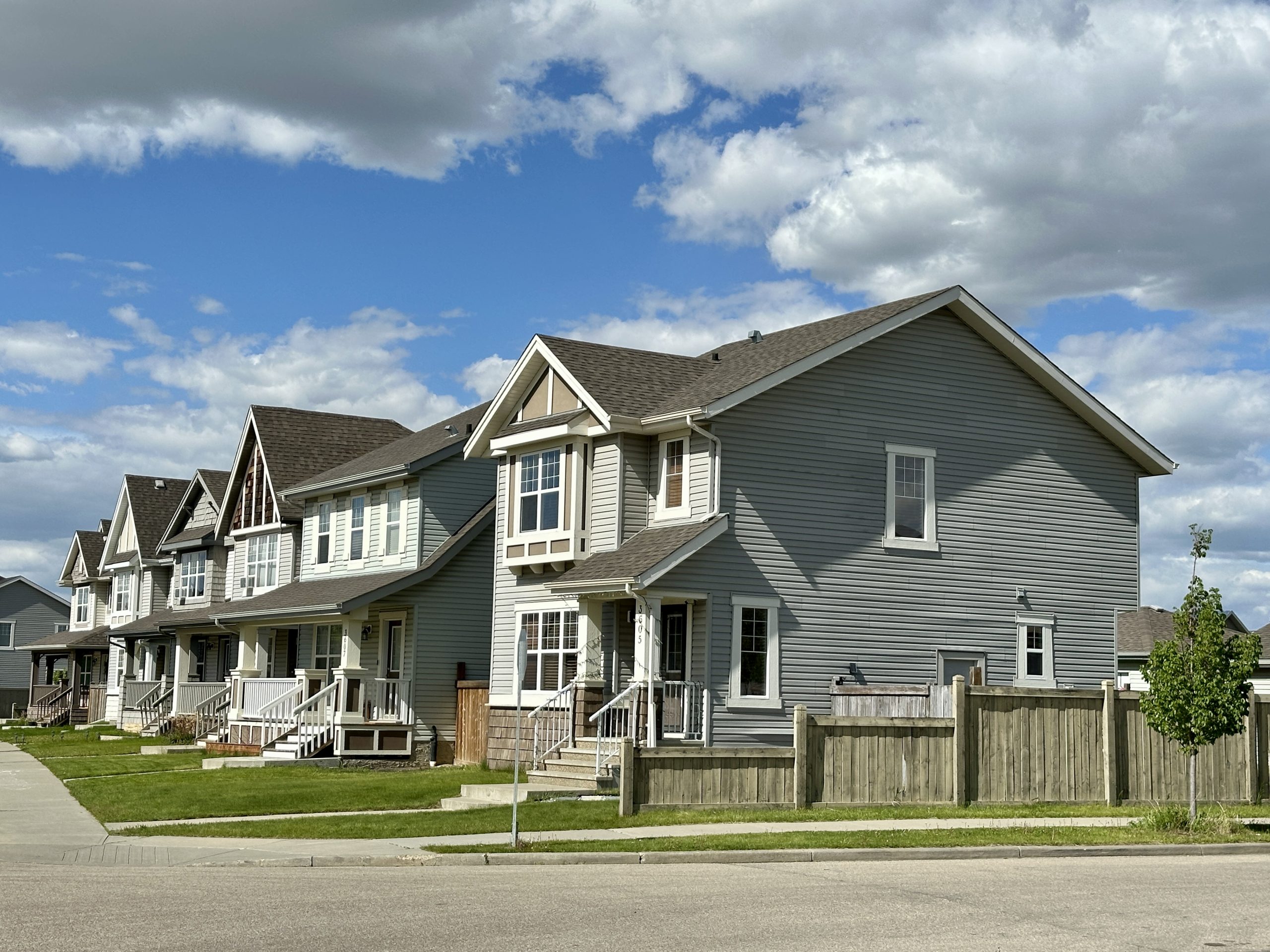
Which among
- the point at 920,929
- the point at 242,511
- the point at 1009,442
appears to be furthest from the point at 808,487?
the point at 242,511

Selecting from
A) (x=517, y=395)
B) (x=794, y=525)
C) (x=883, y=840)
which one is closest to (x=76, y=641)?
(x=517, y=395)

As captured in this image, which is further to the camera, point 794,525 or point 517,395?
point 517,395

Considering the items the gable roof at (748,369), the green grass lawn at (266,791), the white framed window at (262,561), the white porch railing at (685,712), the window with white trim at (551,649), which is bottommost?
the green grass lawn at (266,791)

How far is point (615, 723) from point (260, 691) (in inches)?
609

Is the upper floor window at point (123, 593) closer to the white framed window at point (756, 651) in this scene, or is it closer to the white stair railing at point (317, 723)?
the white stair railing at point (317, 723)

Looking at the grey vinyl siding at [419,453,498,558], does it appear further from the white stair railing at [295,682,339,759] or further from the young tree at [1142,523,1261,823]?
the young tree at [1142,523,1261,823]

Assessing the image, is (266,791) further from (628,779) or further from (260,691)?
(260,691)

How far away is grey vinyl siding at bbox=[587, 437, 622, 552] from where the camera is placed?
28469 millimetres

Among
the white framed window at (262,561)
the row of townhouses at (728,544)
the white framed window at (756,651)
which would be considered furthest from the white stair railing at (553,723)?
the white framed window at (262,561)

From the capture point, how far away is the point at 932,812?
68.1 ft

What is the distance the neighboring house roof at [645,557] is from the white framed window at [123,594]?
1454 inches

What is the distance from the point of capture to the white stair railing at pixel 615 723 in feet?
81.8

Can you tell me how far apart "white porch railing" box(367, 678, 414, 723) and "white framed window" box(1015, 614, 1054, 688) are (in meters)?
13.9

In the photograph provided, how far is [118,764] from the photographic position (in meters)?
33.1
